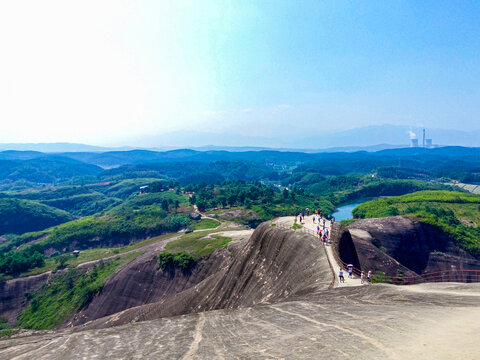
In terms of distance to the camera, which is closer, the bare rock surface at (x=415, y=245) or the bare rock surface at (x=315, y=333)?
the bare rock surface at (x=315, y=333)

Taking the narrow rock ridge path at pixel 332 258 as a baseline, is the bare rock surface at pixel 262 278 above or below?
below

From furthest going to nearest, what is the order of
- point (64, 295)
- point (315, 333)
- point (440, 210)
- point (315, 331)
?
point (440, 210)
point (64, 295)
point (315, 331)
point (315, 333)

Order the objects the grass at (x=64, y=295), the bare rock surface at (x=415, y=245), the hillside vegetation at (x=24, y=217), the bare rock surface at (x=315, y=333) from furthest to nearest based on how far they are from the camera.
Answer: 1. the hillside vegetation at (x=24, y=217)
2. the bare rock surface at (x=415, y=245)
3. the grass at (x=64, y=295)
4. the bare rock surface at (x=315, y=333)

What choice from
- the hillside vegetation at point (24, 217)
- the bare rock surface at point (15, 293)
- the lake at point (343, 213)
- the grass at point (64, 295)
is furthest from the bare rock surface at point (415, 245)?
the hillside vegetation at point (24, 217)

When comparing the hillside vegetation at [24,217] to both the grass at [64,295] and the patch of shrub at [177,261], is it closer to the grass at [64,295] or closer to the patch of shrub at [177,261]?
the grass at [64,295]

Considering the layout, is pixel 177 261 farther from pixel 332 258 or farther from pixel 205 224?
pixel 205 224

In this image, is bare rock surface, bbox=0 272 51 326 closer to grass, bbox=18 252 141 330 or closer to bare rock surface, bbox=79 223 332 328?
grass, bbox=18 252 141 330

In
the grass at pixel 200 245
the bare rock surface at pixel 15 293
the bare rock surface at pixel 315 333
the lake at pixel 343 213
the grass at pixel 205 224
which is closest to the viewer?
the bare rock surface at pixel 315 333

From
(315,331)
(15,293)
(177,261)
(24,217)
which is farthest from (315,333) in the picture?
(24,217)
